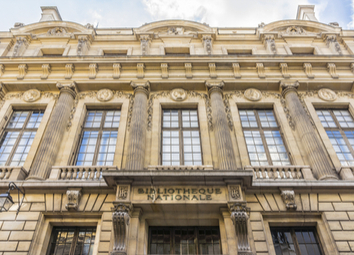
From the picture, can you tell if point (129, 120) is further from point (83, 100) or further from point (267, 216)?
point (267, 216)

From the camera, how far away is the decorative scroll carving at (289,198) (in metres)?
10.1

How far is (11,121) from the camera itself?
14555 mm

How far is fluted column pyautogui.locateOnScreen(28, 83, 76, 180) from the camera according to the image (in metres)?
11.5

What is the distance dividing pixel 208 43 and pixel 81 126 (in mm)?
9710

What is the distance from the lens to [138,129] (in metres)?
12.9

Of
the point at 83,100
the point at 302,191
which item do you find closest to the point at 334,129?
the point at 302,191

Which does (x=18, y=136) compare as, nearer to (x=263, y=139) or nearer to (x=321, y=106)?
(x=263, y=139)

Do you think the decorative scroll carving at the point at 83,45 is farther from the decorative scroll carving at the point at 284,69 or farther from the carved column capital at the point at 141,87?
the decorative scroll carving at the point at 284,69

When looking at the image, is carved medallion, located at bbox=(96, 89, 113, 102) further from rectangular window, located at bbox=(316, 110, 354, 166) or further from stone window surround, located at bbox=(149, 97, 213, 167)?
rectangular window, located at bbox=(316, 110, 354, 166)

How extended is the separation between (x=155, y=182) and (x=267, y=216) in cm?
446

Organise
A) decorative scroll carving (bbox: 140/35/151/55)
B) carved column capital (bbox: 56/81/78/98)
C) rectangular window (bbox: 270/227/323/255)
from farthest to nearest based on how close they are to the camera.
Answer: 1. decorative scroll carving (bbox: 140/35/151/55)
2. carved column capital (bbox: 56/81/78/98)
3. rectangular window (bbox: 270/227/323/255)

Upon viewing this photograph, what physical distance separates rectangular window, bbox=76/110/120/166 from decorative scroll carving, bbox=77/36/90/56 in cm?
464

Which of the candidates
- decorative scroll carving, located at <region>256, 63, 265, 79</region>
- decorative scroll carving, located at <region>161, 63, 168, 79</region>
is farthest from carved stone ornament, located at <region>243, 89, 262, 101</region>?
decorative scroll carving, located at <region>161, 63, 168, 79</region>

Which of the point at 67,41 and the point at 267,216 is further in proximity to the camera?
the point at 67,41
